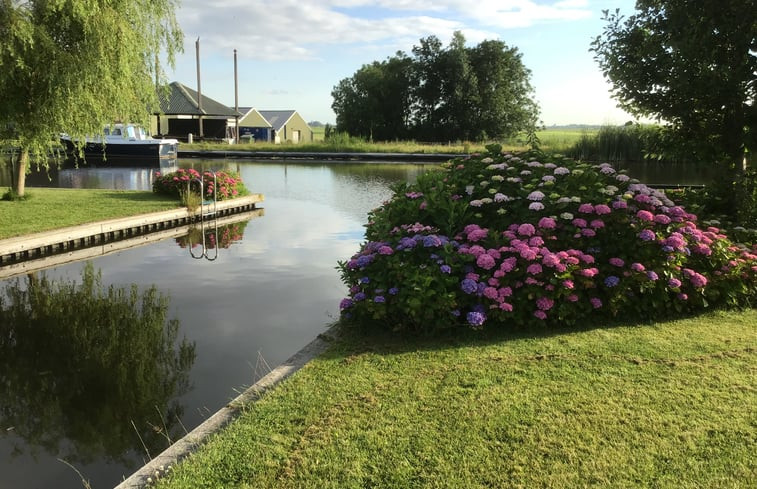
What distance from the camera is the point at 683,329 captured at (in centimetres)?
586

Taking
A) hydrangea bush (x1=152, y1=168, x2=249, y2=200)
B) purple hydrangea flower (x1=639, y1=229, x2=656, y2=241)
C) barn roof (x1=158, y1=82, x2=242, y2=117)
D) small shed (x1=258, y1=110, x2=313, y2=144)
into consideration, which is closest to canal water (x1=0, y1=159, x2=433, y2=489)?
purple hydrangea flower (x1=639, y1=229, x2=656, y2=241)

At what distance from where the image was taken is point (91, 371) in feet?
19.7

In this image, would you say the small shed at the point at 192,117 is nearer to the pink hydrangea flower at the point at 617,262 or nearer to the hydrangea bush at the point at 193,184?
the hydrangea bush at the point at 193,184

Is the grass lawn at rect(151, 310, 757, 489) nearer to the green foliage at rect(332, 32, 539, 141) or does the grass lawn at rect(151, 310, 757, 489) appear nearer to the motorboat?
the motorboat

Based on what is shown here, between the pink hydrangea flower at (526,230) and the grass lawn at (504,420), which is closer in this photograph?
the grass lawn at (504,420)

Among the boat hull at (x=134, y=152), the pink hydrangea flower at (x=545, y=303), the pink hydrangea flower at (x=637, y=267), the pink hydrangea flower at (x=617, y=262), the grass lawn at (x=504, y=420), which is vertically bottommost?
the grass lawn at (x=504, y=420)

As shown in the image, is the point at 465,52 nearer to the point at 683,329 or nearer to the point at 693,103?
the point at 693,103

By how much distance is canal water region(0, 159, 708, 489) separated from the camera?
4.73m

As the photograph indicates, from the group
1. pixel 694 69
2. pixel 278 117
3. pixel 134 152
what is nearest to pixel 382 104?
pixel 278 117

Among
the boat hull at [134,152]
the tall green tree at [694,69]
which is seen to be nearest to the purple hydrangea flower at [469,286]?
the tall green tree at [694,69]

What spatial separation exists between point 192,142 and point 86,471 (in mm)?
51367

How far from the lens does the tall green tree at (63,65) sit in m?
10.8

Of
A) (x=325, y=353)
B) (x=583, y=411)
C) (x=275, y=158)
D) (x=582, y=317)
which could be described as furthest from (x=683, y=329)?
(x=275, y=158)

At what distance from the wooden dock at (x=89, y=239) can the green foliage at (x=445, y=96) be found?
4149 centimetres
